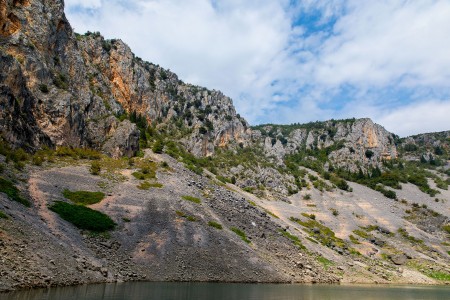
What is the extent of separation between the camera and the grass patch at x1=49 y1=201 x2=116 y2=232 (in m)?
37.1

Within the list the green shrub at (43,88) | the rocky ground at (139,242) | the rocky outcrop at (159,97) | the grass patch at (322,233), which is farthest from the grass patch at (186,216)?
the rocky outcrop at (159,97)

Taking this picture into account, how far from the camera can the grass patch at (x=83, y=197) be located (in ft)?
144

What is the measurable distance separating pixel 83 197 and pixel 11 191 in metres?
10.2

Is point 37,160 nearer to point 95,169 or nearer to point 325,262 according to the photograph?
point 95,169

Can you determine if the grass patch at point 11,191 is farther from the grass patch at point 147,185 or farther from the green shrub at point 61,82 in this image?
the green shrub at point 61,82

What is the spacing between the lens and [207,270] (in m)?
37.1

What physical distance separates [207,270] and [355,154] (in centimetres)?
16213

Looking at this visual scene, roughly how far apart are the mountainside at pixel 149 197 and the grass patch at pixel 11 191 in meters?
0.25

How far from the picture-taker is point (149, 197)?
5056 centimetres

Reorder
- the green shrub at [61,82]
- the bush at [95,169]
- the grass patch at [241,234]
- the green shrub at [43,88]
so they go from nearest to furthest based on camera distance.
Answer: the grass patch at [241,234] < the bush at [95,169] < the green shrub at [43,88] < the green shrub at [61,82]

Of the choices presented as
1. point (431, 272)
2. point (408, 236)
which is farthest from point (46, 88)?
point (408, 236)

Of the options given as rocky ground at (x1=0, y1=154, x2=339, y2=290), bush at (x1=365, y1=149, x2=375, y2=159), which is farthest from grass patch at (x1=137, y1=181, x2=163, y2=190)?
bush at (x1=365, y1=149, x2=375, y2=159)

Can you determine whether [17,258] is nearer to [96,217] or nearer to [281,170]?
[96,217]

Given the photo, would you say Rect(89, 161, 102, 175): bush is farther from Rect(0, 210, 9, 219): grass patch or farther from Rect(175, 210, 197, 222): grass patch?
Rect(0, 210, 9, 219): grass patch
